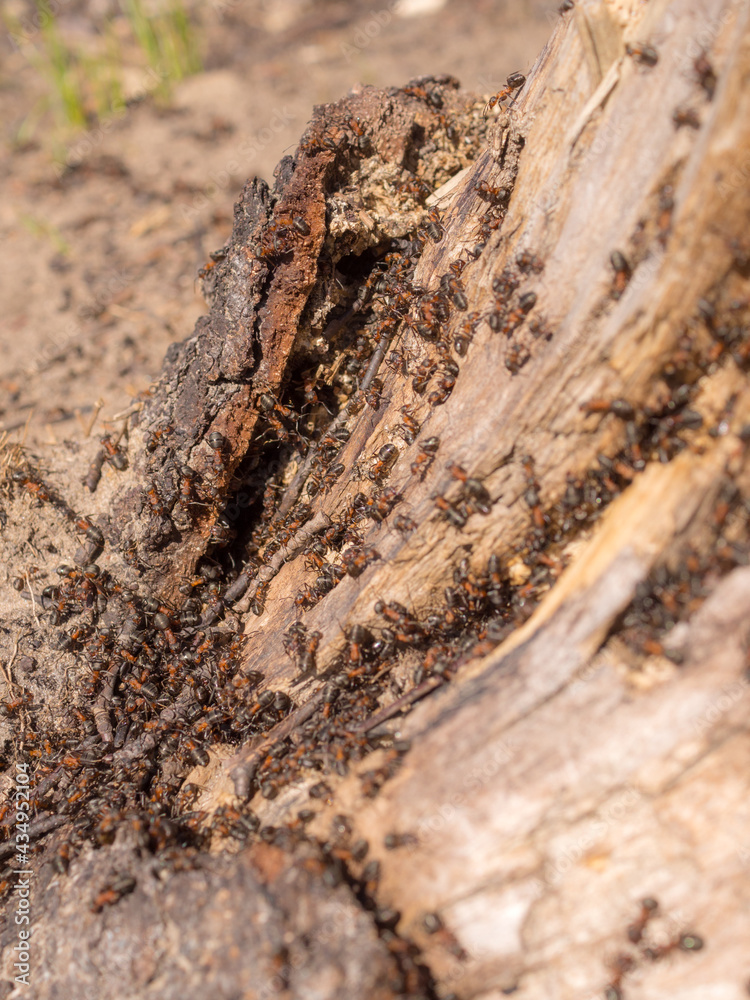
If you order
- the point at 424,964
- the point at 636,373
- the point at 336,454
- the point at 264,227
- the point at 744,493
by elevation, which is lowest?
the point at 424,964

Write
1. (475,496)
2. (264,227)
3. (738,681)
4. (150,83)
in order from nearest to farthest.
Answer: (738,681)
(475,496)
(264,227)
(150,83)

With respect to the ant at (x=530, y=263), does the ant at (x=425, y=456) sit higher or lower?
lower

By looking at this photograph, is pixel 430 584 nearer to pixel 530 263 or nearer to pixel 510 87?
pixel 530 263

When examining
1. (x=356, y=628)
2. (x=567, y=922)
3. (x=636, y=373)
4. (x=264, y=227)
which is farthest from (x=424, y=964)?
(x=264, y=227)

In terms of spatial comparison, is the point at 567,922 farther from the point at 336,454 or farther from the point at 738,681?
the point at 336,454
